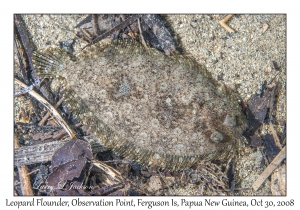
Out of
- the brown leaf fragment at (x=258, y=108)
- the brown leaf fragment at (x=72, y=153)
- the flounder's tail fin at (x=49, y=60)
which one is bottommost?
the brown leaf fragment at (x=72, y=153)

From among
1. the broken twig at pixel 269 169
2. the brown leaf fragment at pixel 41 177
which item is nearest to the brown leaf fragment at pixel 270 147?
the broken twig at pixel 269 169

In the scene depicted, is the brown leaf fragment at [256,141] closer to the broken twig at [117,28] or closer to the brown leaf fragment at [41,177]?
the broken twig at [117,28]

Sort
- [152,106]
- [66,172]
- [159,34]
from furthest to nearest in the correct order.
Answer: [159,34], [66,172], [152,106]

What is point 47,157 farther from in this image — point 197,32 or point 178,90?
point 197,32

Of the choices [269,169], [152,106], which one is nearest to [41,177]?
[152,106]

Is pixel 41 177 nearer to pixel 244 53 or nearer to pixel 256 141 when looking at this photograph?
pixel 256 141

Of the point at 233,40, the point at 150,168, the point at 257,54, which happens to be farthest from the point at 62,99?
the point at 257,54

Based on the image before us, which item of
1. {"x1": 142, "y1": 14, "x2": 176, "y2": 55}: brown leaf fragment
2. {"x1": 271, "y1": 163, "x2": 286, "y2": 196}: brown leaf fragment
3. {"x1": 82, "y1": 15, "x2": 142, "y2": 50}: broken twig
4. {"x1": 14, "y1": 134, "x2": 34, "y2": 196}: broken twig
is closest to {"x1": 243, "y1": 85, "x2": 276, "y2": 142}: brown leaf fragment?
{"x1": 271, "y1": 163, "x2": 286, "y2": 196}: brown leaf fragment
